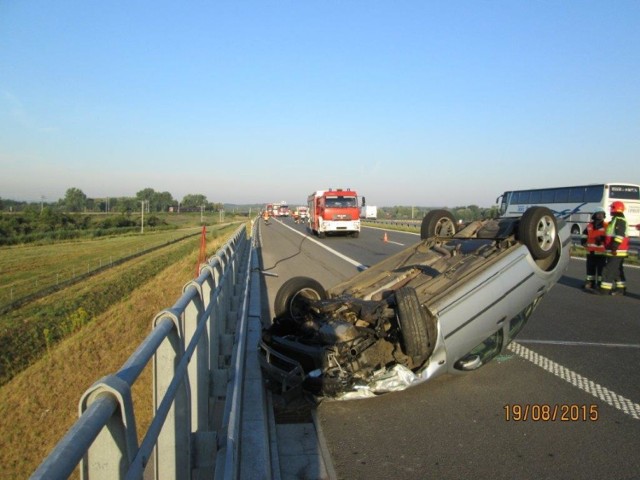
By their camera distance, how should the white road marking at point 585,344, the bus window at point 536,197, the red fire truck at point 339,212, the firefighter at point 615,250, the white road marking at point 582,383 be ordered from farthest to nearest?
the bus window at point 536,197
the red fire truck at point 339,212
the firefighter at point 615,250
the white road marking at point 585,344
the white road marking at point 582,383

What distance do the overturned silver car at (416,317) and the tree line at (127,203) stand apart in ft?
227

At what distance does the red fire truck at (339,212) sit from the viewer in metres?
31.8

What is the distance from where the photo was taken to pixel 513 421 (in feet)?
14.9

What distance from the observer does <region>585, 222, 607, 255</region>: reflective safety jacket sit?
10805 mm

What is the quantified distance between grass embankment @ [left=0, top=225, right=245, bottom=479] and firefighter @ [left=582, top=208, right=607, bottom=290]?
28.9 ft

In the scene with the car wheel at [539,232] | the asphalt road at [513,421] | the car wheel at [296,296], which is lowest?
the asphalt road at [513,421]

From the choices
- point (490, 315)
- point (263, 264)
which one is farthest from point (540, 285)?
point (263, 264)

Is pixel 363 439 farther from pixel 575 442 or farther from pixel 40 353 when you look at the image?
pixel 40 353

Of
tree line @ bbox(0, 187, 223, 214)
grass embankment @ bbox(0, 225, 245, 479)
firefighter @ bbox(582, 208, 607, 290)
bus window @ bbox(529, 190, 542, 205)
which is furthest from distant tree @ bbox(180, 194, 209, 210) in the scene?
firefighter @ bbox(582, 208, 607, 290)

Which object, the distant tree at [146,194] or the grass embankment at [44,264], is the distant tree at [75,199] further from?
the grass embankment at [44,264]

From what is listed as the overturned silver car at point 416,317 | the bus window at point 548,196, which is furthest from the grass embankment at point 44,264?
the bus window at point 548,196

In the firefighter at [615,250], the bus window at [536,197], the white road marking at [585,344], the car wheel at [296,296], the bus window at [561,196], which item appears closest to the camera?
the car wheel at [296,296]

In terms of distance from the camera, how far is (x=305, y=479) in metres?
3.54

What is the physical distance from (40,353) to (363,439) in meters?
15.5
